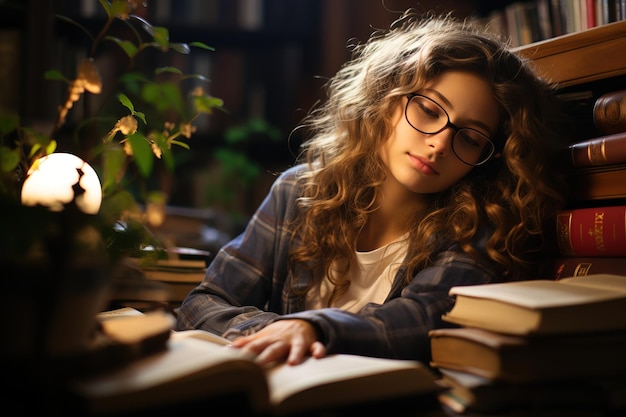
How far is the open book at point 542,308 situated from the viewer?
2.56 feet

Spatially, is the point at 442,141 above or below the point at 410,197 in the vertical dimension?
above

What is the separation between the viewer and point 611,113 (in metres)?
1.25

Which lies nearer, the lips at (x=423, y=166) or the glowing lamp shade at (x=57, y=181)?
the glowing lamp shade at (x=57, y=181)

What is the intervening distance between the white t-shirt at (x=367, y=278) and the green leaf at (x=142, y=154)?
57 cm

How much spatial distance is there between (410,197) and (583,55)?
1.40ft

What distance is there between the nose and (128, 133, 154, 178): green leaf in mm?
565

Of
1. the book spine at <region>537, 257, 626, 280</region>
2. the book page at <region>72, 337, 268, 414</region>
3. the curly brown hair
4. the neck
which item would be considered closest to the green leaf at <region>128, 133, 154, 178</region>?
the book page at <region>72, 337, 268, 414</region>

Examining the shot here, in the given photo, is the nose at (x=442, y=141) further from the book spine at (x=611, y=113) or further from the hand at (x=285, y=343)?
the hand at (x=285, y=343)

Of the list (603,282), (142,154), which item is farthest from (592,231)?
(142,154)

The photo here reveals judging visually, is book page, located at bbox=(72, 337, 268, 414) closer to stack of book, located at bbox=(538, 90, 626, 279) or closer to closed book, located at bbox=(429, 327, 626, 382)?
closed book, located at bbox=(429, 327, 626, 382)

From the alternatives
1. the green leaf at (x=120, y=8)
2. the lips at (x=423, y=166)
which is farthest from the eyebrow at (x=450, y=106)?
the green leaf at (x=120, y=8)

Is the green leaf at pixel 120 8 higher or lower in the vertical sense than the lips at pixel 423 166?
higher

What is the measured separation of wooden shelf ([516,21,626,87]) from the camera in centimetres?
126

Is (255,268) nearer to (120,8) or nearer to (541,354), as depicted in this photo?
(120,8)
